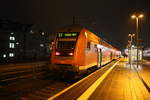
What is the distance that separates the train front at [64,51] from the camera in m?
12.2

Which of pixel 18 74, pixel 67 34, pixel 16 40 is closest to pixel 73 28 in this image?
pixel 67 34

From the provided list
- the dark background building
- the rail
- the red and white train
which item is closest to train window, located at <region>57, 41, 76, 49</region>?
the red and white train

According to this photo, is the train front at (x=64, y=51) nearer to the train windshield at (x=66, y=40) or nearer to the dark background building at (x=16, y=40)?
the train windshield at (x=66, y=40)

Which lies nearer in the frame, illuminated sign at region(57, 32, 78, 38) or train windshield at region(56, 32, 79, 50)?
train windshield at region(56, 32, 79, 50)

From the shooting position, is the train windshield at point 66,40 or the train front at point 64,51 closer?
the train front at point 64,51

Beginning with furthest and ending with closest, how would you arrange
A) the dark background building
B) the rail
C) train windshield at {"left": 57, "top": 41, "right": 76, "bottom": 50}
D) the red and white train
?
the dark background building → train windshield at {"left": 57, "top": 41, "right": 76, "bottom": 50} → the red and white train → the rail

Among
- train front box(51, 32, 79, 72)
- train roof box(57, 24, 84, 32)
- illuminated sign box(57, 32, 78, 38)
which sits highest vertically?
train roof box(57, 24, 84, 32)

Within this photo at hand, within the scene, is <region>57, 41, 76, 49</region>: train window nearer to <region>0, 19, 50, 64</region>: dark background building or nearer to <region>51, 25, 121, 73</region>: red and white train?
<region>51, 25, 121, 73</region>: red and white train

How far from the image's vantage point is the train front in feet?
39.9

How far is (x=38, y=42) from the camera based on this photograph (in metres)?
78.7

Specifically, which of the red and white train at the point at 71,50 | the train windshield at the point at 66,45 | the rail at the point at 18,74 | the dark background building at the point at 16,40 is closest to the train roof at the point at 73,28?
the red and white train at the point at 71,50

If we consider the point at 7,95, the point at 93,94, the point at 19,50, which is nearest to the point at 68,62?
the point at 93,94

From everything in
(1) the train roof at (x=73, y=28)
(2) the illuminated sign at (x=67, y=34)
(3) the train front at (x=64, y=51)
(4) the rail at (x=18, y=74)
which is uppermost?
(1) the train roof at (x=73, y=28)

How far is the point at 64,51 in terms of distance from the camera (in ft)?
41.3
